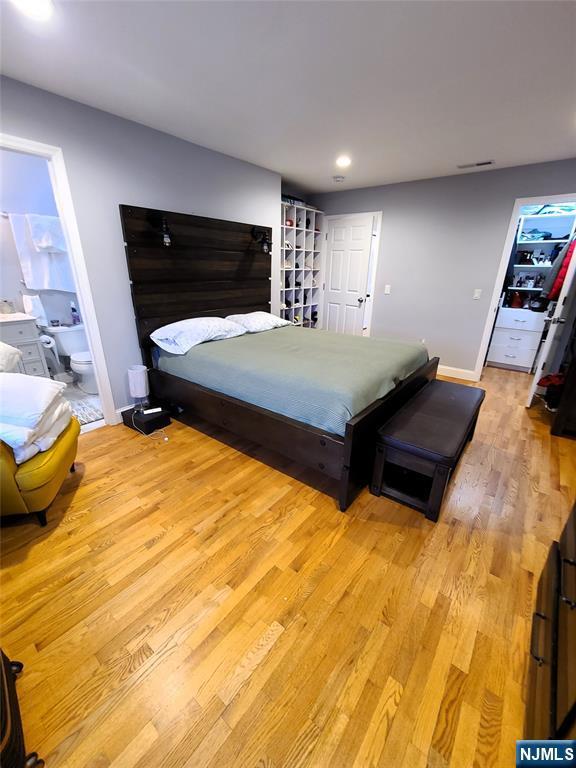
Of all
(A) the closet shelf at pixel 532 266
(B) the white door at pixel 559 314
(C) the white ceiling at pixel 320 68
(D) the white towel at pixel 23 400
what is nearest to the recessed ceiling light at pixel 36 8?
(C) the white ceiling at pixel 320 68

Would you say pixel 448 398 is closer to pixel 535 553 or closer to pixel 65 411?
pixel 535 553

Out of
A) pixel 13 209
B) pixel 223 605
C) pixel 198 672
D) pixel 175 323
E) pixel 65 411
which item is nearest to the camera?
pixel 198 672

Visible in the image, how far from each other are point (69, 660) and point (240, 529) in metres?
0.84

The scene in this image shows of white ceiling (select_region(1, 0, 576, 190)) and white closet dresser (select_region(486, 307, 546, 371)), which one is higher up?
white ceiling (select_region(1, 0, 576, 190))

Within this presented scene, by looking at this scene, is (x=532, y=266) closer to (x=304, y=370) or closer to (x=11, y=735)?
(x=304, y=370)

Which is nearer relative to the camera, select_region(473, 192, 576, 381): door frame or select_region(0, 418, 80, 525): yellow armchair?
select_region(0, 418, 80, 525): yellow armchair

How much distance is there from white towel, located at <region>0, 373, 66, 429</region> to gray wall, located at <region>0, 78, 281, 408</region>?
105 cm

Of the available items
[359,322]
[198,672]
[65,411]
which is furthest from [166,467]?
[359,322]

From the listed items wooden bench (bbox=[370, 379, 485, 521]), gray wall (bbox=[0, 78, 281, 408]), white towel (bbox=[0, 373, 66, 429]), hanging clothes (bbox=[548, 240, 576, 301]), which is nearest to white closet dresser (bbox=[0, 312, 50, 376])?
gray wall (bbox=[0, 78, 281, 408])

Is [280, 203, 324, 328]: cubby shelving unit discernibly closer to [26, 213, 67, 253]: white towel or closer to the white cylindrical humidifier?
the white cylindrical humidifier

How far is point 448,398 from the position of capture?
2375 millimetres

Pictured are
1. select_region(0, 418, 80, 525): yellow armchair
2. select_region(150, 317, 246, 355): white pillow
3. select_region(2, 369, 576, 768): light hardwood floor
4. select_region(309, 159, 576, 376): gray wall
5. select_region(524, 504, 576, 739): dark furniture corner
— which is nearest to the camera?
select_region(524, 504, 576, 739): dark furniture corner

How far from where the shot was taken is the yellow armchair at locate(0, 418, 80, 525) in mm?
1525

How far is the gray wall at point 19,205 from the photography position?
306 centimetres
